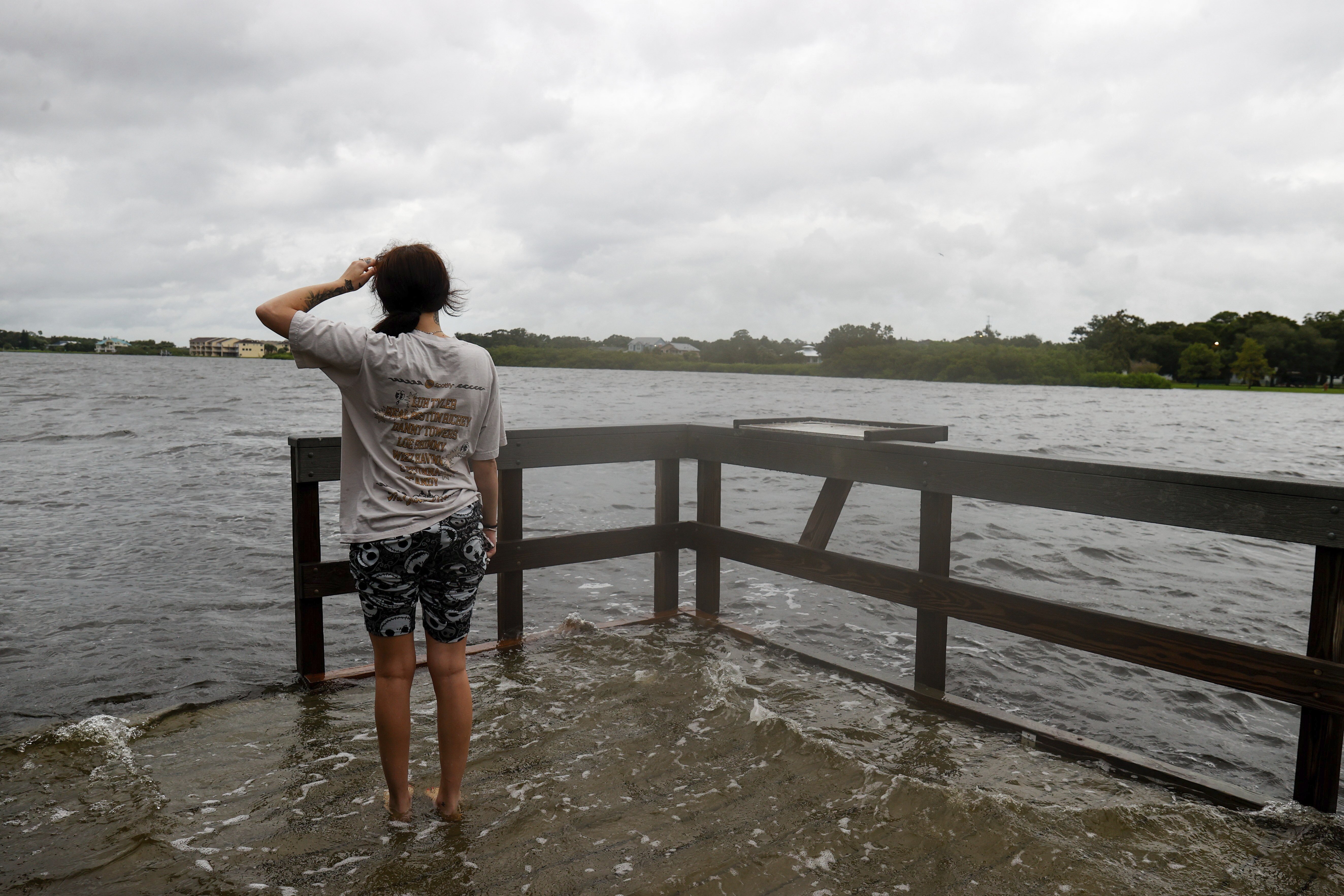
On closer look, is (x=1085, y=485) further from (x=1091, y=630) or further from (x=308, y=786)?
(x=308, y=786)

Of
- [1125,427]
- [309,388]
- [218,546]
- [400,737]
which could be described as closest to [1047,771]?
[400,737]

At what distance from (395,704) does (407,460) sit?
0.80 metres

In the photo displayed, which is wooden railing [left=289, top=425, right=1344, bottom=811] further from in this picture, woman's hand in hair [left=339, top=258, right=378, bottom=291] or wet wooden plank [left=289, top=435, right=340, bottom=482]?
woman's hand in hair [left=339, top=258, right=378, bottom=291]

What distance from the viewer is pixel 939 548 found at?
12.5ft

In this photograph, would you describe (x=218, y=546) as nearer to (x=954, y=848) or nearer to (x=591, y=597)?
(x=591, y=597)

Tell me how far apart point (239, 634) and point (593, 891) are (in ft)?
18.9

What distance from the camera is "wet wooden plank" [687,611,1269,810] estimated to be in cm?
306

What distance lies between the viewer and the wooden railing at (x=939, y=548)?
280 cm

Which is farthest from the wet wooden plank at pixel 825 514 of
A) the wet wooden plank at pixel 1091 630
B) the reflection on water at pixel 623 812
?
the reflection on water at pixel 623 812

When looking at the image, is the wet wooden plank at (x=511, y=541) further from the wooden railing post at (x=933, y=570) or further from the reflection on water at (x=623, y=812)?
the wooden railing post at (x=933, y=570)

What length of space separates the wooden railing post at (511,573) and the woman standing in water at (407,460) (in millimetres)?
1589

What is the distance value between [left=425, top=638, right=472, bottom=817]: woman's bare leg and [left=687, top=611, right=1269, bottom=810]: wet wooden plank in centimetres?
221

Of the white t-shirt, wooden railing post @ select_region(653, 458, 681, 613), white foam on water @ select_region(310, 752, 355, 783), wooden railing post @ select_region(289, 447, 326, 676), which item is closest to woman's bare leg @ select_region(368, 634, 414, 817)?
the white t-shirt

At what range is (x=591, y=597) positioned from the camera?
8461 mm
